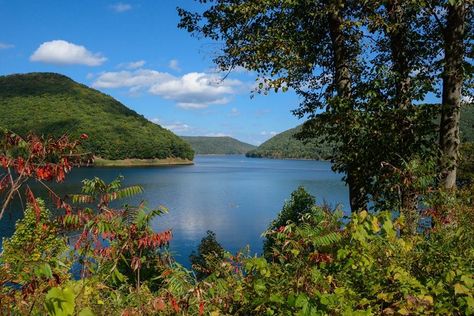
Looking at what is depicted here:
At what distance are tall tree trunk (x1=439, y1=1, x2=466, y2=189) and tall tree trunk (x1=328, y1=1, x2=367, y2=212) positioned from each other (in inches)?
75.1

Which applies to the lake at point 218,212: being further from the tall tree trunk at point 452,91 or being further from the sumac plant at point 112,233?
the sumac plant at point 112,233

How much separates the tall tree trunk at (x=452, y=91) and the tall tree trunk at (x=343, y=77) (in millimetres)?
1906

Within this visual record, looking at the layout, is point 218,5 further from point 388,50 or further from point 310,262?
point 310,262

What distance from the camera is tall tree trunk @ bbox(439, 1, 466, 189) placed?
8742mm

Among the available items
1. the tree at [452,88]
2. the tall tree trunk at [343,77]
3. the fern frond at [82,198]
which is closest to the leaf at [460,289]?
the fern frond at [82,198]

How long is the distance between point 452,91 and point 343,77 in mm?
2605

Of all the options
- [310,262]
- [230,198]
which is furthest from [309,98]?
[230,198]

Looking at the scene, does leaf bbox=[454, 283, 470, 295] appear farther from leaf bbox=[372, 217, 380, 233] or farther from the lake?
the lake

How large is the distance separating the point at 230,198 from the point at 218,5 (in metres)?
86.5

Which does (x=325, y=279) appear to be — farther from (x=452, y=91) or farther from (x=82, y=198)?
(x=452, y=91)

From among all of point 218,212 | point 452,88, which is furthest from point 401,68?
point 218,212

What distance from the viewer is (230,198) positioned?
315 ft

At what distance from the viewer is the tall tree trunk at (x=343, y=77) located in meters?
9.93

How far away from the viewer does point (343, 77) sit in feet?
34.8
